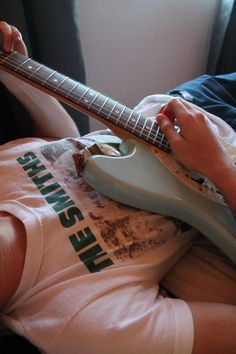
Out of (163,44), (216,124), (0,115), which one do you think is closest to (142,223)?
(216,124)

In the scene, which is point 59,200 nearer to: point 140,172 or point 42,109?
point 140,172

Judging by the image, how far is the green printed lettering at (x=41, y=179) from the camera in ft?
2.06

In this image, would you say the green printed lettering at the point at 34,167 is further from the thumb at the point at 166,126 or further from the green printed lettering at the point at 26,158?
the thumb at the point at 166,126

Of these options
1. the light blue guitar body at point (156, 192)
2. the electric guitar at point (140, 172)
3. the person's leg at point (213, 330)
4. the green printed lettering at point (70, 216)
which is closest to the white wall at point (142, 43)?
the electric guitar at point (140, 172)

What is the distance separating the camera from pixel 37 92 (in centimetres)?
78

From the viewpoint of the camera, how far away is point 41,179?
64cm

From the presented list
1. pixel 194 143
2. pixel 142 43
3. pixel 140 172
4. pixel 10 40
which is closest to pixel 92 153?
pixel 140 172

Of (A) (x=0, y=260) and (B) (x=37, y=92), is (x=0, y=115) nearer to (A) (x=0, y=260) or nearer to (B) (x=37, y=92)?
(B) (x=37, y=92)

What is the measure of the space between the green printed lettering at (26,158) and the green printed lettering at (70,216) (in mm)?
161

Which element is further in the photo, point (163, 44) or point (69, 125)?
point (163, 44)

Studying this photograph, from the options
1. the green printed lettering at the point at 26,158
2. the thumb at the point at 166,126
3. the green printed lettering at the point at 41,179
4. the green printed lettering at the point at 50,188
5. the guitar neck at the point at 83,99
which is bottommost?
the green printed lettering at the point at 50,188

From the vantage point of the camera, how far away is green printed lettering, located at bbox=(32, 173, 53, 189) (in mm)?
627

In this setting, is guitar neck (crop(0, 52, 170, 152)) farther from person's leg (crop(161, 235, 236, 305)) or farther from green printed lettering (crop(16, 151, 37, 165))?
person's leg (crop(161, 235, 236, 305))

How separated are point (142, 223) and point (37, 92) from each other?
1.39 feet
